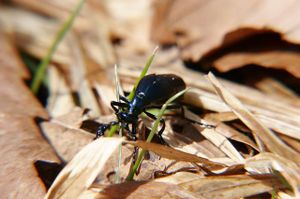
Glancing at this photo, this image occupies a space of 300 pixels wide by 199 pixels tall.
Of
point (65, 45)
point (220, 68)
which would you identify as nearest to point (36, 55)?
point (65, 45)

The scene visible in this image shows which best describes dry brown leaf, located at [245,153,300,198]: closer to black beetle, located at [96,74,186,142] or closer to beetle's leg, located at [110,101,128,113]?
black beetle, located at [96,74,186,142]

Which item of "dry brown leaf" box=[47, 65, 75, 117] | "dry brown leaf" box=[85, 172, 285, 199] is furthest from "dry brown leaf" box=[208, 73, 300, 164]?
"dry brown leaf" box=[47, 65, 75, 117]

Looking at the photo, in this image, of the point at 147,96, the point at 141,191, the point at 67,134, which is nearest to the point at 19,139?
the point at 67,134

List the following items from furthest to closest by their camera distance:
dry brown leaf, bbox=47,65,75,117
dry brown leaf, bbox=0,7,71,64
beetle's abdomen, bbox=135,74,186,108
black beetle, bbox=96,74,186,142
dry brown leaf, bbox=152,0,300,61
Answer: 1. dry brown leaf, bbox=0,7,71,64
2. dry brown leaf, bbox=47,65,75,117
3. dry brown leaf, bbox=152,0,300,61
4. beetle's abdomen, bbox=135,74,186,108
5. black beetle, bbox=96,74,186,142

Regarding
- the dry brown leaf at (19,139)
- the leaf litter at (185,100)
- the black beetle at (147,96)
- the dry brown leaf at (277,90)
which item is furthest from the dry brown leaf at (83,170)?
the dry brown leaf at (277,90)

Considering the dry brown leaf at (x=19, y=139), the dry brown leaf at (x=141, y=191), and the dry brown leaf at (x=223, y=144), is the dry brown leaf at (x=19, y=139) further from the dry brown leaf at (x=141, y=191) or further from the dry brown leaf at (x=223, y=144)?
the dry brown leaf at (x=223, y=144)

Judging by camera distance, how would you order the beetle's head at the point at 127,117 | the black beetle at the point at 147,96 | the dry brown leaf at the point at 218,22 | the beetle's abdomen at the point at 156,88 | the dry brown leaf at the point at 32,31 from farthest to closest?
the dry brown leaf at the point at 32,31, the dry brown leaf at the point at 218,22, the beetle's abdomen at the point at 156,88, the black beetle at the point at 147,96, the beetle's head at the point at 127,117
